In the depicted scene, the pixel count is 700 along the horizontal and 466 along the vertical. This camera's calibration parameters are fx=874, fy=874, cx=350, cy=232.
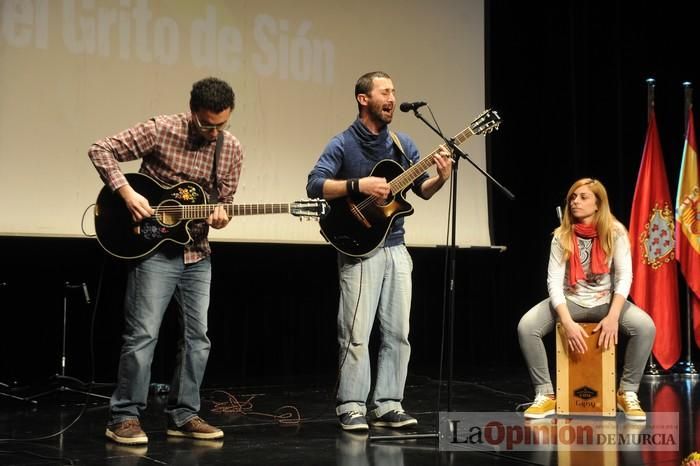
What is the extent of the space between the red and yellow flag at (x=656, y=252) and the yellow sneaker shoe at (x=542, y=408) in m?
2.30

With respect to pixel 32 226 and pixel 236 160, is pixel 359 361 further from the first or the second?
pixel 32 226

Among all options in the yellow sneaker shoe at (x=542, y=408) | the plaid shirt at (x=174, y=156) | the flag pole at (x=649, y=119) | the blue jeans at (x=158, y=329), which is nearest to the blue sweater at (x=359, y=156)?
the plaid shirt at (x=174, y=156)

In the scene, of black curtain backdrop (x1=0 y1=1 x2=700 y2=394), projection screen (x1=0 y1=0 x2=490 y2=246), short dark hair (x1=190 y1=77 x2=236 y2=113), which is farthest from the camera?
black curtain backdrop (x1=0 y1=1 x2=700 y2=394)

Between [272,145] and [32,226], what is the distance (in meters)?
1.73

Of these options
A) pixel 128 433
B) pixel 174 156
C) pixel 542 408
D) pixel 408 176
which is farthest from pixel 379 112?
pixel 128 433

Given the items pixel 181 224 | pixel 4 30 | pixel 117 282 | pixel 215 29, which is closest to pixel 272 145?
pixel 215 29

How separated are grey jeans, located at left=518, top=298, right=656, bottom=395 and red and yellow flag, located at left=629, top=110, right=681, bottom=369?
201 cm

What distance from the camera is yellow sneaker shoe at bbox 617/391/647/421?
466 cm

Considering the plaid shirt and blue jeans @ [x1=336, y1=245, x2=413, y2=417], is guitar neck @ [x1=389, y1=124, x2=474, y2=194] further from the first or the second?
the plaid shirt

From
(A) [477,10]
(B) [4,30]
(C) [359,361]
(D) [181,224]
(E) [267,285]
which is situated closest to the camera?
(D) [181,224]

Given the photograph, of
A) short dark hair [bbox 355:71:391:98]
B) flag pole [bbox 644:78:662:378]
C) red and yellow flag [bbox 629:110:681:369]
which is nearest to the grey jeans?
short dark hair [bbox 355:71:391:98]

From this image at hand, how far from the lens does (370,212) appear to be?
4.32 m

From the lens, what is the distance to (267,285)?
6.43 meters

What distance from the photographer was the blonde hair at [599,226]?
4.84 meters
